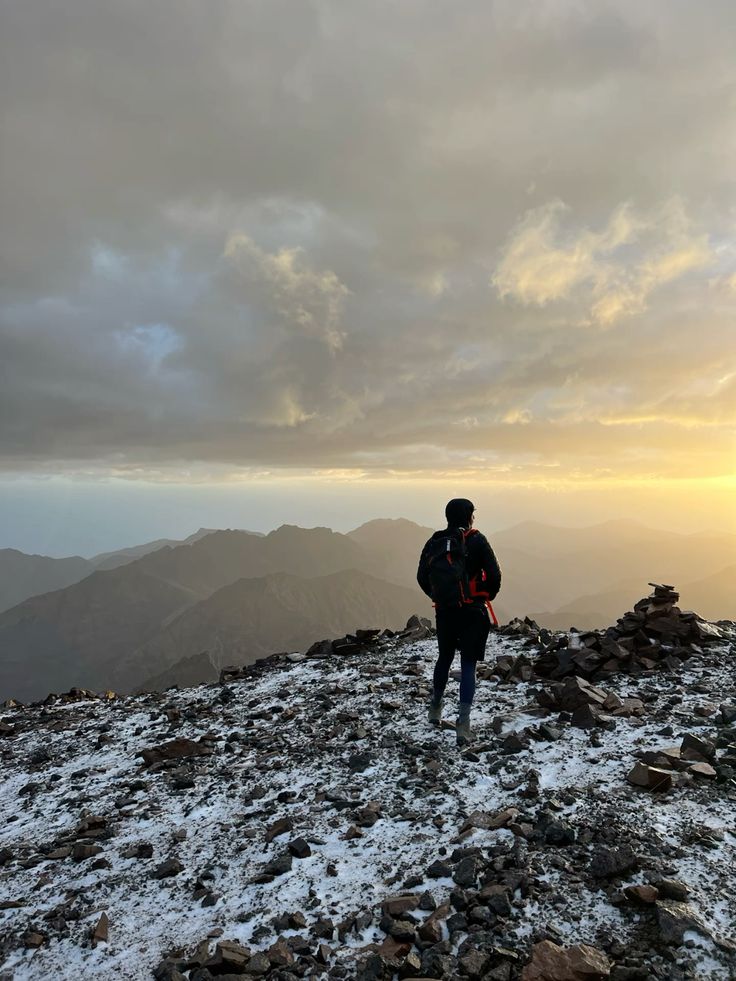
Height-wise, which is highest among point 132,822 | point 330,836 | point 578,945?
point 578,945

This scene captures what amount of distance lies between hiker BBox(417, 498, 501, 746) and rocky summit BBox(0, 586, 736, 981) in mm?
1256

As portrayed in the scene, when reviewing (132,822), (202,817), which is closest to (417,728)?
(202,817)

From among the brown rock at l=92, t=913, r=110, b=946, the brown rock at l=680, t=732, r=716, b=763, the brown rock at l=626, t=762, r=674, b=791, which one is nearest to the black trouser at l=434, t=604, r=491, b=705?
the brown rock at l=626, t=762, r=674, b=791

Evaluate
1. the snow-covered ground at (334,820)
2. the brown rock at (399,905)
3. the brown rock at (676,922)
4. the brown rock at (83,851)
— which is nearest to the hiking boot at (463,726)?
the snow-covered ground at (334,820)

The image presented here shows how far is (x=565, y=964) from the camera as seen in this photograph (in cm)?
496

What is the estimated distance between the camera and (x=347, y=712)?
39.7ft

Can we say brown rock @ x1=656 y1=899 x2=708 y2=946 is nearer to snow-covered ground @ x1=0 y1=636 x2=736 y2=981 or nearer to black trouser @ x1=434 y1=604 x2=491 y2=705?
snow-covered ground @ x1=0 y1=636 x2=736 y2=981

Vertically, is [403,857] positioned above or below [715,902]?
below

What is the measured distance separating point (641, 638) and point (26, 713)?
16901 millimetres

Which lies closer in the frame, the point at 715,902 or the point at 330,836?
the point at 715,902

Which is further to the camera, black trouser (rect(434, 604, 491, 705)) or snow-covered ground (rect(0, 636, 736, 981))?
black trouser (rect(434, 604, 491, 705))

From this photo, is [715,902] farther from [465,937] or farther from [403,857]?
[403,857]

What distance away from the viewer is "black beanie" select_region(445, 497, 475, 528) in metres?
10.2

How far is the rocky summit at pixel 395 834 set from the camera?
5.49 metres
